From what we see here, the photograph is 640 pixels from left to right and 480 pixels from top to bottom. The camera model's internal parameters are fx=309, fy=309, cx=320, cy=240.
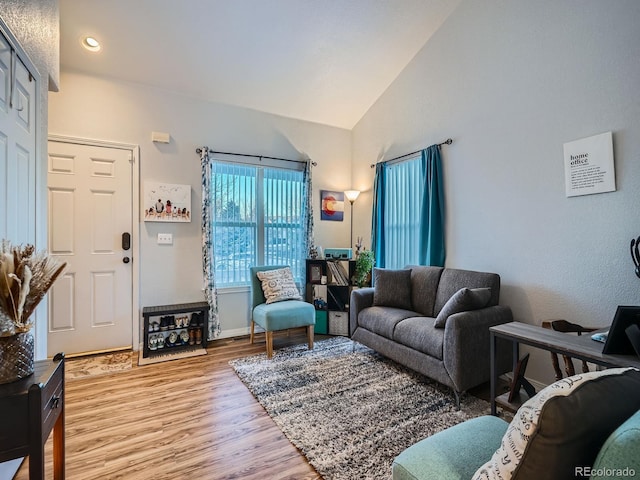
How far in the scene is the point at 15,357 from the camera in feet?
3.58

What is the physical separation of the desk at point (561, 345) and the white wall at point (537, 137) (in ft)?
2.22

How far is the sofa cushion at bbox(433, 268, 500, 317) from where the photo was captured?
8.54 feet

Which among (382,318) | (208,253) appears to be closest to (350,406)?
(382,318)

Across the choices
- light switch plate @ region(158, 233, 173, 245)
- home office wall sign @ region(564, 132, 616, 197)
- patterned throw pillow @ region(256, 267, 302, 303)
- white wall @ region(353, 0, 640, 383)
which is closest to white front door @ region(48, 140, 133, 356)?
light switch plate @ region(158, 233, 173, 245)

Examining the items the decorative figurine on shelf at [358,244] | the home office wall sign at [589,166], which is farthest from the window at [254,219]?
the home office wall sign at [589,166]

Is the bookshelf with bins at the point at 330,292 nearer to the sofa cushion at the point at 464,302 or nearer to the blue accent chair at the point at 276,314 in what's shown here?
the blue accent chair at the point at 276,314

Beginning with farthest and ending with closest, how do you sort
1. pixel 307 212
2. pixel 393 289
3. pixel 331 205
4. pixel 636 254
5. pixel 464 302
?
1. pixel 331 205
2. pixel 307 212
3. pixel 393 289
4. pixel 464 302
5. pixel 636 254

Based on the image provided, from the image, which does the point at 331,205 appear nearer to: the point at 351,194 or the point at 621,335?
the point at 351,194

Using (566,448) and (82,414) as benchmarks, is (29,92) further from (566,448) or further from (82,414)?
(566,448)

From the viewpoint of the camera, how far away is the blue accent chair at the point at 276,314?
3.11 meters

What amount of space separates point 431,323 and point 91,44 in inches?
155

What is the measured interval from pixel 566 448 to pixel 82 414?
2728 mm

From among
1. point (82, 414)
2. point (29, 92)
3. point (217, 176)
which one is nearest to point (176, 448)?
point (82, 414)

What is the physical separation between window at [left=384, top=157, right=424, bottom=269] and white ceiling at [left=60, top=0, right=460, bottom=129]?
46.3 inches
